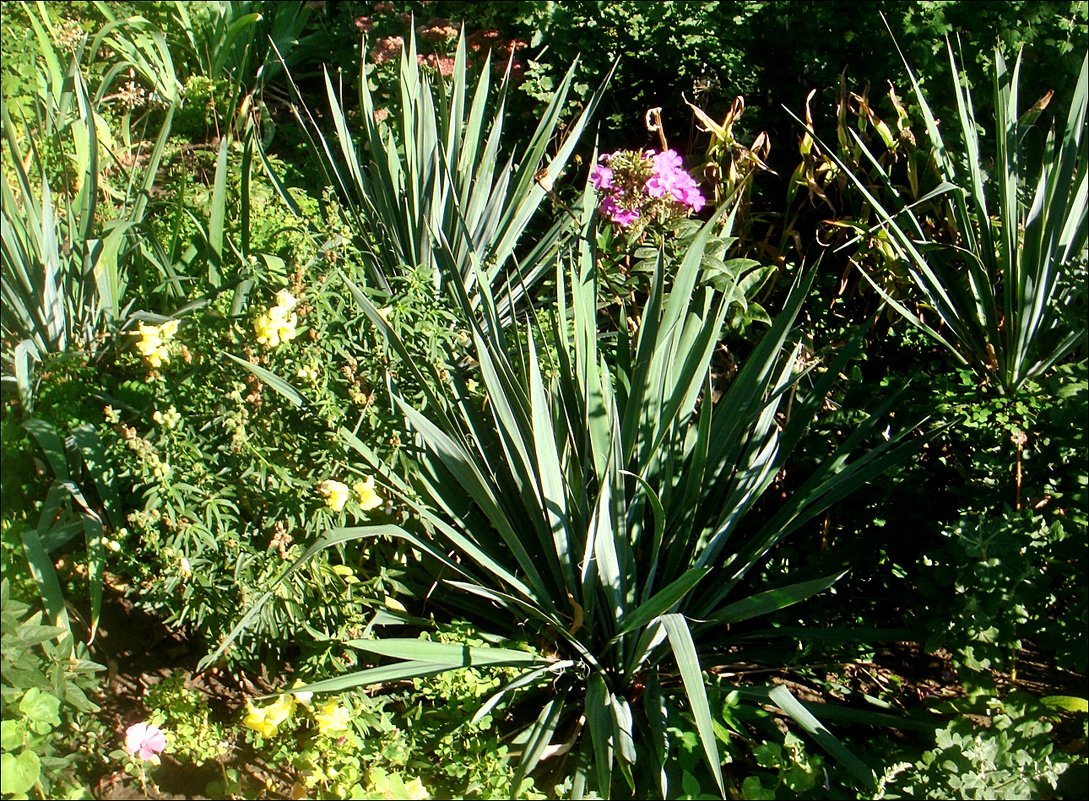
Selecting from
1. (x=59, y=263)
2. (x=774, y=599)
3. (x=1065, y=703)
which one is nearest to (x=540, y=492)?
(x=774, y=599)

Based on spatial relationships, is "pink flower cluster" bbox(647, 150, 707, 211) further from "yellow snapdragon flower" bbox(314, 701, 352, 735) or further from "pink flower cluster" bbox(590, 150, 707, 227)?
"yellow snapdragon flower" bbox(314, 701, 352, 735)

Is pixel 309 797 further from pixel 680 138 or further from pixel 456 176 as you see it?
pixel 680 138

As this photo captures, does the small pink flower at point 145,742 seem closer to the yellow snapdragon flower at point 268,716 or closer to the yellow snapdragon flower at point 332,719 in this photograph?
the yellow snapdragon flower at point 268,716

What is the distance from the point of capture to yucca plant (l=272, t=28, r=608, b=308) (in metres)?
2.87

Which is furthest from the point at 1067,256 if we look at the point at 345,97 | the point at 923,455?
the point at 345,97

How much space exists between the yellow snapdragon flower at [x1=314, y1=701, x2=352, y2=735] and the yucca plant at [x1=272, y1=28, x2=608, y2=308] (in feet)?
4.31

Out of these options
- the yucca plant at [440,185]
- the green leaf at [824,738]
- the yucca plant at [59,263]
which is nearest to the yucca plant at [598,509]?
the green leaf at [824,738]

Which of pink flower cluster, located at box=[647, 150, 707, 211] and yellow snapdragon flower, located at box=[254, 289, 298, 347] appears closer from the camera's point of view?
yellow snapdragon flower, located at box=[254, 289, 298, 347]

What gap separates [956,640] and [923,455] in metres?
0.61

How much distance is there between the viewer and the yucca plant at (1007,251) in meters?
2.43

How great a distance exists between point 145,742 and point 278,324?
825 mm

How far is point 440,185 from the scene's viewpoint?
9.59 ft

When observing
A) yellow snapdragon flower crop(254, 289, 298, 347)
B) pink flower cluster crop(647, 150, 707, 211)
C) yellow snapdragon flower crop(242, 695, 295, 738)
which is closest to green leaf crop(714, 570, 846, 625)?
yellow snapdragon flower crop(242, 695, 295, 738)

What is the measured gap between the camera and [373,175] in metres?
2.91
